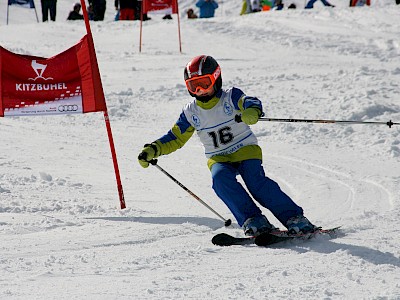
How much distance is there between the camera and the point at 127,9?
23.7m

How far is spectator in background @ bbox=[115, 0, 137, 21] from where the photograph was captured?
23.6 meters

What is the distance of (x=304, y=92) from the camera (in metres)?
12.2

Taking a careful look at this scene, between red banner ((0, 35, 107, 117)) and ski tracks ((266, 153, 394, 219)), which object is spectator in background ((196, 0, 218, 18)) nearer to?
ski tracks ((266, 153, 394, 219))

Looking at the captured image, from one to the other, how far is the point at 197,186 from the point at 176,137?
4.97ft

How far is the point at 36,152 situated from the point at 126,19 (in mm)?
15357

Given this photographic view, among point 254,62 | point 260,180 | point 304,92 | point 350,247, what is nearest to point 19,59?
point 260,180

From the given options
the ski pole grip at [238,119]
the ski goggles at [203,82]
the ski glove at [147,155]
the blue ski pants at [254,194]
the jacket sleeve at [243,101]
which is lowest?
the blue ski pants at [254,194]

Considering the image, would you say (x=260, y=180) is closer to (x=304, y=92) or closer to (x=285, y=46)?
(x=304, y=92)

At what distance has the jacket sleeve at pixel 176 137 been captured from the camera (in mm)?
6156

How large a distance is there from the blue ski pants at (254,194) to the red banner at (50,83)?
166cm

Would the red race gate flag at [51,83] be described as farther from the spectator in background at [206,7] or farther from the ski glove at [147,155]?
the spectator in background at [206,7]

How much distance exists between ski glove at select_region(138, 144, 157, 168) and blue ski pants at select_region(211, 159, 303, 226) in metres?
0.69

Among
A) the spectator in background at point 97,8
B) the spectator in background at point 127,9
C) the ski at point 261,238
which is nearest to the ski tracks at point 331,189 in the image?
the ski at point 261,238

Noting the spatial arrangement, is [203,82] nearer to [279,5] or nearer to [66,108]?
[66,108]
